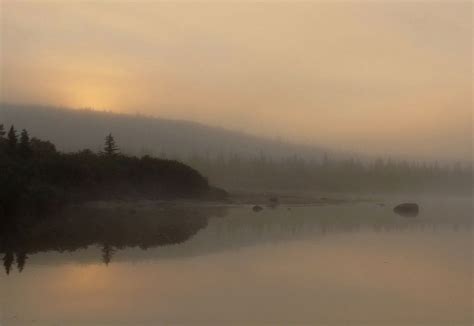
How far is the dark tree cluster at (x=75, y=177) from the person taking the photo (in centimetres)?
2677

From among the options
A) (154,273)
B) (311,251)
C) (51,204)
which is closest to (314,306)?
(154,273)

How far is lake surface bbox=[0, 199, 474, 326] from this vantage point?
693 cm

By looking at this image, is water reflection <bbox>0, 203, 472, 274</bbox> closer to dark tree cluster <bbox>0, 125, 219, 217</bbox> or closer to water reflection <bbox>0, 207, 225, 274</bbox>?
water reflection <bbox>0, 207, 225, 274</bbox>

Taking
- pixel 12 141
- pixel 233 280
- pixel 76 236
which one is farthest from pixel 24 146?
pixel 233 280

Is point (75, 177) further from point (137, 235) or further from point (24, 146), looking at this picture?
point (137, 235)

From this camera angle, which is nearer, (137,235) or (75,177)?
(137,235)

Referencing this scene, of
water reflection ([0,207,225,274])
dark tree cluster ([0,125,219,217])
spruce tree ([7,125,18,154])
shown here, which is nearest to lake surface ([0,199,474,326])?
water reflection ([0,207,225,274])

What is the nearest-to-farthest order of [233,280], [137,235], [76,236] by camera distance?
[233,280]
[76,236]
[137,235]

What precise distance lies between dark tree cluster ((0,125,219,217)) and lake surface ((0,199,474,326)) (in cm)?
1095

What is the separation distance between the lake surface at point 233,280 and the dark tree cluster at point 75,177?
35.9ft

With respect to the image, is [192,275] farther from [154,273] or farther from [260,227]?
[260,227]

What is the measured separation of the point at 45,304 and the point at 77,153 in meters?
29.6

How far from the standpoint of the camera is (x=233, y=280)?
9.23 meters

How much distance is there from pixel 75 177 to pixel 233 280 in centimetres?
2449
